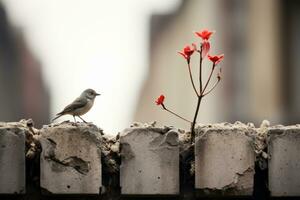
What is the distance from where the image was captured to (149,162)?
5.17m

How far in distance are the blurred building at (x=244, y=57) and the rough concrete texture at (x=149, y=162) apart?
72.8 ft

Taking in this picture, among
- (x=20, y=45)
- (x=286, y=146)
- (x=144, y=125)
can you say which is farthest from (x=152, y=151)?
(x=20, y=45)

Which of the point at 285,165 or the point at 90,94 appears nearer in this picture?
the point at 285,165

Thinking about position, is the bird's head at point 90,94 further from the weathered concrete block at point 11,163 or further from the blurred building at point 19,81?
the blurred building at point 19,81

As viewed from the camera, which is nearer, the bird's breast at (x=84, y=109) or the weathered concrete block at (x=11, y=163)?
the weathered concrete block at (x=11, y=163)

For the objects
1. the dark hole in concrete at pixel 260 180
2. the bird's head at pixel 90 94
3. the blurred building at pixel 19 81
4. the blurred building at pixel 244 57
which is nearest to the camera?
the dark hole in concrete at pixel 260 180

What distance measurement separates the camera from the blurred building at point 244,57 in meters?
30.7

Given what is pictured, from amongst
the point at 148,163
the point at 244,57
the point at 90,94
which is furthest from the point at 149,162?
the point at 244,57

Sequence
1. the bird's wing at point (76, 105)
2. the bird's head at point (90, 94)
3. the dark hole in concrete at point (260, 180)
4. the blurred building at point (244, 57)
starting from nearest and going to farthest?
the dark hole in concrete at point (260, 180)
the bird's wing at point (76, 105)
the bird's head at point (90, 94)
the blurred building at point (244, 57)

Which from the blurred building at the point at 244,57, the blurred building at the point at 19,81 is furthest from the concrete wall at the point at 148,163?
the blurred building at the point at 19,81

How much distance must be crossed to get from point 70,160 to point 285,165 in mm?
859

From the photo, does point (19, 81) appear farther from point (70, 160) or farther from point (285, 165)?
point (285, 165)

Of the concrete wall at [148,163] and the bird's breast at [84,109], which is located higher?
the bird's breast at [84,109]

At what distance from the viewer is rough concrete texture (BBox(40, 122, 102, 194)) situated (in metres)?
5.14
